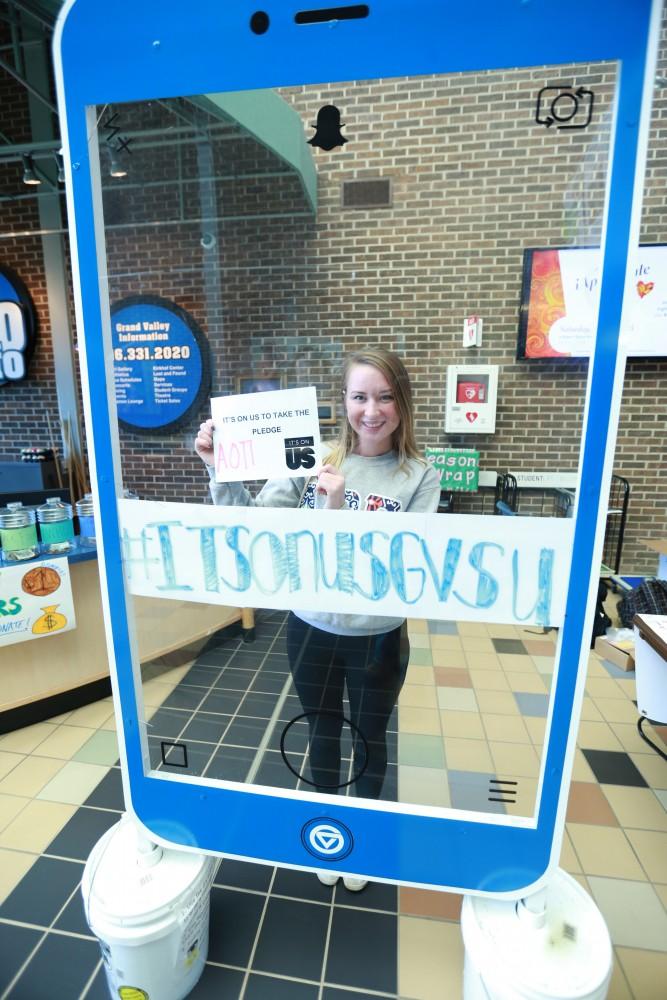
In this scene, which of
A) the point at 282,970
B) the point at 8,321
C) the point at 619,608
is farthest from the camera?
the point at 8,321

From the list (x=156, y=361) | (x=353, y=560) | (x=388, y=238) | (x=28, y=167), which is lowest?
(x=353, y=560)

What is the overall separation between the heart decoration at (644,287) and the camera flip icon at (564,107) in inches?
124

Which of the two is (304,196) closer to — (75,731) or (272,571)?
(272,571)

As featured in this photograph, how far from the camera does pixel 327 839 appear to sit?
111cm

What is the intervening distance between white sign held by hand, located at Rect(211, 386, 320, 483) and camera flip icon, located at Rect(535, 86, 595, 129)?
544 millimetres

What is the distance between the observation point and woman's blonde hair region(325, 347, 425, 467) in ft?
3.01

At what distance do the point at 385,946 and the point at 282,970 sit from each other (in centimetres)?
28

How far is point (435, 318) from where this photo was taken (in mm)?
882

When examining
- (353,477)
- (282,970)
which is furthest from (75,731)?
(353,477)

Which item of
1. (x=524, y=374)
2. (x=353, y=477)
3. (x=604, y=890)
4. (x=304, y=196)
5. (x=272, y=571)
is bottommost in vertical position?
(x=604, y=890)

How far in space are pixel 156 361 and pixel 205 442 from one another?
0.18 metres

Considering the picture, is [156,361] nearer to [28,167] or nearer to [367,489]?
[367,489]


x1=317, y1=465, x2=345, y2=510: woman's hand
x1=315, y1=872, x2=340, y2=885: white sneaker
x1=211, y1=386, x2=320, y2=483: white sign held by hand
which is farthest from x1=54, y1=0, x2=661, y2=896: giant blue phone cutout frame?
x1=315, y1=872, x2=340, y2=885: white sneaker

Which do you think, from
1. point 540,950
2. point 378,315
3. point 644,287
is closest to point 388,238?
point 378,315
